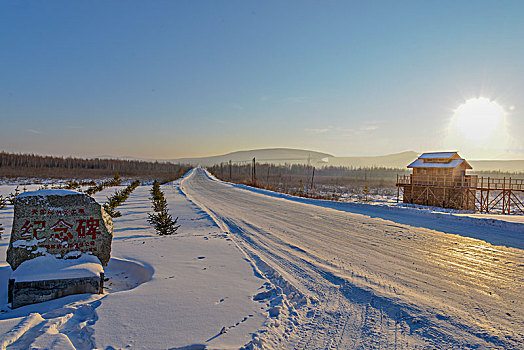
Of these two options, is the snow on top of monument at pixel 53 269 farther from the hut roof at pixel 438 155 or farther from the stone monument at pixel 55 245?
the hut roof at pixel 438 155

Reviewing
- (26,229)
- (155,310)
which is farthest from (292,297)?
(26,229)

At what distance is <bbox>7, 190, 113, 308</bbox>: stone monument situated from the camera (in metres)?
3.79

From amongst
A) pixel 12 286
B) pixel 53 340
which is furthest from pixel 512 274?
pixel 12 286

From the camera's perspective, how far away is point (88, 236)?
4480mm

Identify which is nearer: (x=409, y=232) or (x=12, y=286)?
(x=12, y=286)

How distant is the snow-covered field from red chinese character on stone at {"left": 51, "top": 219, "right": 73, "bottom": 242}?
0.92m

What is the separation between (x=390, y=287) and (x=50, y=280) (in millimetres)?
4614

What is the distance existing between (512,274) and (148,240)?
23.6 feet

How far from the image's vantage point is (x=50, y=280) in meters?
3.81

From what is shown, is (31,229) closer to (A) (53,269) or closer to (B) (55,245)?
(B) (55,245)

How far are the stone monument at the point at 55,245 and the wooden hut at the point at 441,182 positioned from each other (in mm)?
25042

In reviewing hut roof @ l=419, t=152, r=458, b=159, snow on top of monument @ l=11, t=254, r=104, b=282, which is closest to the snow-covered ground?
snow on top of monument @ l=11, t=254, r=104, b=282

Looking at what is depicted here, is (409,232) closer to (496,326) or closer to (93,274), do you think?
(496,326)

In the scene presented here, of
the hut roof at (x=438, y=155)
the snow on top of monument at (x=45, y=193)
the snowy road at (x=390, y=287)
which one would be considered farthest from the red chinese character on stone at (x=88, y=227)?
the hut roof at (x=438, y=155)
